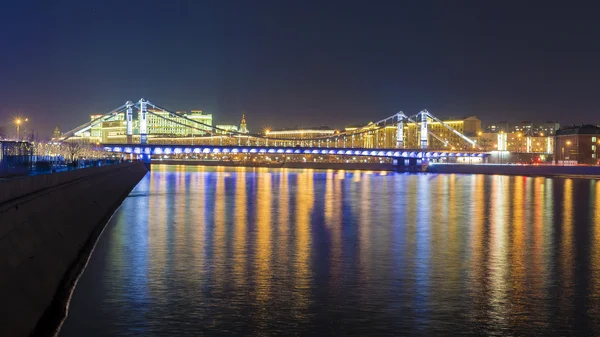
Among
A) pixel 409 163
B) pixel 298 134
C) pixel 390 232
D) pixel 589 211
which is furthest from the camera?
pixel 298 134

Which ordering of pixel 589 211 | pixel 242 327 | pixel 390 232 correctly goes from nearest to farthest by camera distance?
pixel 242 327, pixel 390 232, pixel 589 211

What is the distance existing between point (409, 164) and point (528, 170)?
2648 centimetres

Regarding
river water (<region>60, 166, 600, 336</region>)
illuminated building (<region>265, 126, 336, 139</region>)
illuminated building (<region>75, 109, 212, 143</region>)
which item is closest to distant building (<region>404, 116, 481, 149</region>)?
illuminated building (<region>265, 126, 336, 139</region>)

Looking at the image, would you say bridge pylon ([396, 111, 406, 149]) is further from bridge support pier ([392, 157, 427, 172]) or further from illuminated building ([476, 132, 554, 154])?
illuminated building ([476, 132, 554, 154])

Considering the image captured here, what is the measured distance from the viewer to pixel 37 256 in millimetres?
12500

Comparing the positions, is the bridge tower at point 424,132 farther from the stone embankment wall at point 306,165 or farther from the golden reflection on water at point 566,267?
the golden reflection on water at point 566,267

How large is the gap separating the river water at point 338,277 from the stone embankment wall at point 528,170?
6138 cm

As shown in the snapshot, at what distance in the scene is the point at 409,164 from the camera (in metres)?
119

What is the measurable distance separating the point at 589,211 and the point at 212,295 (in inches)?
1018

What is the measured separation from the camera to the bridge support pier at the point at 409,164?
383 feet

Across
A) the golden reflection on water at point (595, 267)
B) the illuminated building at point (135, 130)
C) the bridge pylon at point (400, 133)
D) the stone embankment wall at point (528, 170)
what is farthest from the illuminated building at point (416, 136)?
the golden reflection on water at point (595, 267)

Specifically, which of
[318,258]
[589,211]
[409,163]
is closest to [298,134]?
[409,163]

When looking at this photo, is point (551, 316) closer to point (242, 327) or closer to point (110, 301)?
point (242, 327)

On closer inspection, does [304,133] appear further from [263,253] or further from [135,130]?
[263,253]
